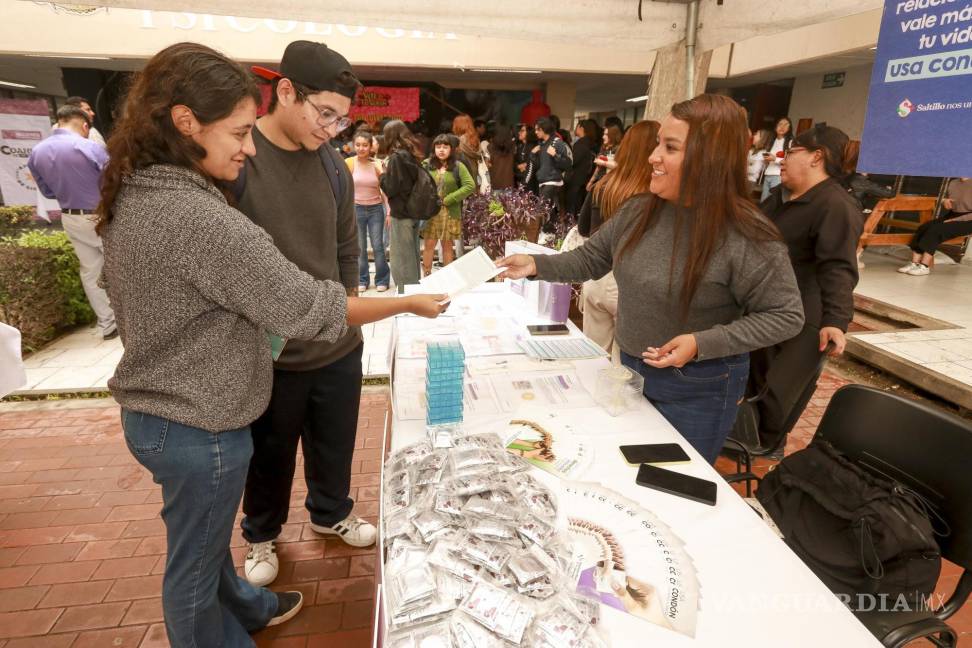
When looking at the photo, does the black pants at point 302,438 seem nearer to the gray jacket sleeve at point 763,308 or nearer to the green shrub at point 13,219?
the gray jacket sleeve at point 763,308

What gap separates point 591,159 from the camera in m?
7.33

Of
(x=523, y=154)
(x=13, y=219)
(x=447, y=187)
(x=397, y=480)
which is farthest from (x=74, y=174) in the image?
(x=523, y=154)

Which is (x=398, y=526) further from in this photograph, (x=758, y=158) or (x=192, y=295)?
(x=758, y=158)

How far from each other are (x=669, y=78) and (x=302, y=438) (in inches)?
A: 102

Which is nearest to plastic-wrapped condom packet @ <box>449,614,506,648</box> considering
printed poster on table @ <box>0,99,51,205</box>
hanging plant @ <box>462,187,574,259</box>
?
hanging plant @ <box>462,187,574,259</box>

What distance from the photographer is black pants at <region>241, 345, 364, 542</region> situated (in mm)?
1836

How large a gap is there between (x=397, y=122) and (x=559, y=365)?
12.1ft

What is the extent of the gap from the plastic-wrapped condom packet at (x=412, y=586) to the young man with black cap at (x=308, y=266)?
95 centimetres

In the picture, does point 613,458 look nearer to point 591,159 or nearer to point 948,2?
point 948,2

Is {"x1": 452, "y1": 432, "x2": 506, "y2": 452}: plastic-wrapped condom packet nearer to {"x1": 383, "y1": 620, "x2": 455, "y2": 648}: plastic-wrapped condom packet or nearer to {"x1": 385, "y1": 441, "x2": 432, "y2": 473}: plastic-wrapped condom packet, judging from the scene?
{"x1": 385, "y1": 441, "x2": 432, "y2": 473}: plastic-wrapped condom packet

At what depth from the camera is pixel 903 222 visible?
7.85 m

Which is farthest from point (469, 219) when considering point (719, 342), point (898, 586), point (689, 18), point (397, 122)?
point (898, 586)

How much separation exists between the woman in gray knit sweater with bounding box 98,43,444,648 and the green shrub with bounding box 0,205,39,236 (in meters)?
5.55

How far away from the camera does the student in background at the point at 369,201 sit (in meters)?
5.47
